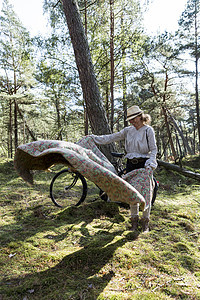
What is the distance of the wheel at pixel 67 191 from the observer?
4098mm

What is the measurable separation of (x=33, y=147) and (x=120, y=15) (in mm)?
7939

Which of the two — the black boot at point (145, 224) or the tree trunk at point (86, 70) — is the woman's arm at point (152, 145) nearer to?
the black boot at point (145, 224)

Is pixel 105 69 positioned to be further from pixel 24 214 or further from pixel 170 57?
pixel 24 214

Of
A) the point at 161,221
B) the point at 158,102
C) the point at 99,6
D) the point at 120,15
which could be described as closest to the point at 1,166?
the point at 161,221

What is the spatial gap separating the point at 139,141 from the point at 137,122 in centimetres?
31

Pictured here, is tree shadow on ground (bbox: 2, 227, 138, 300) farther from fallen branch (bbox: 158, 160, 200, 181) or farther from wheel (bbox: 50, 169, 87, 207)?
fallen branch (bbox: 158, 160, 200, 181)

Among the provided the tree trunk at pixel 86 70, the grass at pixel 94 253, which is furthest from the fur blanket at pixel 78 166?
the tree trunk at pixel 86 70

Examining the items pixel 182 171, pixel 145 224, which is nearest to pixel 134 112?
pixel 145 224

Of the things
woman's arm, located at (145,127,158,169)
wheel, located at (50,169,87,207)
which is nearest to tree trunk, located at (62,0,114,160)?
wheel, located at (50,169,87,207)

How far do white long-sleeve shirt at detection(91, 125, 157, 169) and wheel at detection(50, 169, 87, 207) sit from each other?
46.9 inches

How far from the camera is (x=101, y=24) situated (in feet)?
26.6

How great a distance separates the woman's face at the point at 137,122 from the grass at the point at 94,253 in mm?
1691

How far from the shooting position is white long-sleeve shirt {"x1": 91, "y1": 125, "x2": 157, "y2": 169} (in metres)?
3.19

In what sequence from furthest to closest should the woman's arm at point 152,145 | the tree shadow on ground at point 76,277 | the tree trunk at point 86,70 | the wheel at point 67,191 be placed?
the tree trunk at point 86,70
the wheel at point 67,191
the woman's arm at point 152,145
the tree shadow on ground at point 76,277
